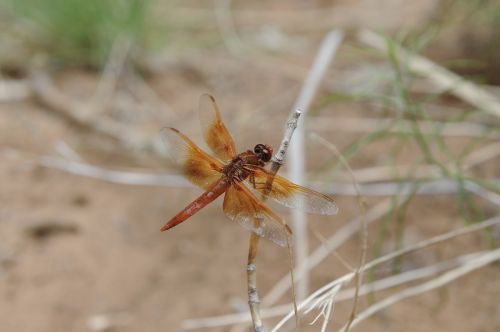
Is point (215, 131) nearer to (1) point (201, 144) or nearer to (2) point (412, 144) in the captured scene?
(1) point (201, 144)

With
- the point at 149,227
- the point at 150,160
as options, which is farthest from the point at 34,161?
the point at 149,227

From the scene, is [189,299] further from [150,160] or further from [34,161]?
[34,161]

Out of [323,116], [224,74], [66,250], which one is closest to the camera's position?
[66,250]

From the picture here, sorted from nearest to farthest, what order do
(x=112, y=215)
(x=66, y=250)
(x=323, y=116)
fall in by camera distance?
(x=66, y=250)
(x=112, y=215)
(x=323, y=116)

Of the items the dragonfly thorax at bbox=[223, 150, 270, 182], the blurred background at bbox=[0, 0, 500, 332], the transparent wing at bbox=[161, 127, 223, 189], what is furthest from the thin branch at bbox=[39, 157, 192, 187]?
the dragonfly thorax at bbox=[223, 150, 270, 182]

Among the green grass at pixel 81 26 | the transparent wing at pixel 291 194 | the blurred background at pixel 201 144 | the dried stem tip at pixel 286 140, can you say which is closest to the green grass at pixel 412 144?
the blurred background at pixel 201 144

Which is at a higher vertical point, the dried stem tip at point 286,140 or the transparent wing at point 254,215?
the dried stem tip at point 286,140

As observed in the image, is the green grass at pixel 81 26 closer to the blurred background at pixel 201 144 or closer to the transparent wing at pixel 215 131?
the blurred background at pixel 201 144

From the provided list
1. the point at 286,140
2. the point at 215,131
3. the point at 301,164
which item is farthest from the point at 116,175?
the point at 286,140
